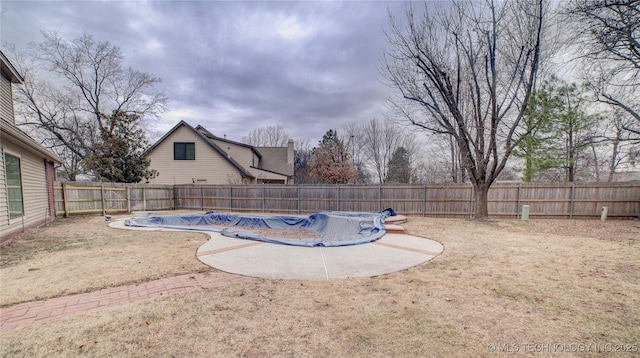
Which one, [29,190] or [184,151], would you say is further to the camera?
[184,151]

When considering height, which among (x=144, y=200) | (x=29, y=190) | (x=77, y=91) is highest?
(x=77, y=91)

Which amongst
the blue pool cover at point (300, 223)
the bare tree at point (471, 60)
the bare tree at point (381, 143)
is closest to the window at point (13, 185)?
the blue pool cover at point (300, 223)

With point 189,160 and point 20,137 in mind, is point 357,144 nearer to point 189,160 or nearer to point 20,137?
point 189,160

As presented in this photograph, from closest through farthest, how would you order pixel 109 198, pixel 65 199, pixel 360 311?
pixel 360 311
pixel 65 199
pixel 109 198

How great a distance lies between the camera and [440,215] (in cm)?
1168

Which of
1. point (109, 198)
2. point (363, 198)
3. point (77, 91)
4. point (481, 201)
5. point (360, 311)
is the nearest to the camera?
point (360, 311)

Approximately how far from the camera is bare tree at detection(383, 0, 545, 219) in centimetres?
892

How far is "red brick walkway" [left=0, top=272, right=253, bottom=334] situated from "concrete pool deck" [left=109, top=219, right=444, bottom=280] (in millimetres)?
509

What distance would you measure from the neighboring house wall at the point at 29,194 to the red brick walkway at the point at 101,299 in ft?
16.0

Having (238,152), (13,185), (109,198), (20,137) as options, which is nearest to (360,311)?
(20,137)

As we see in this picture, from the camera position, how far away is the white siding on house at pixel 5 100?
7.78m

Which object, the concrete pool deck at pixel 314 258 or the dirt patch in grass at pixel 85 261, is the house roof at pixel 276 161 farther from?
the concrete pool deck at pixel 314 258

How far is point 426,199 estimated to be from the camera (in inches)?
464

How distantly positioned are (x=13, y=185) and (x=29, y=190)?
152cm
